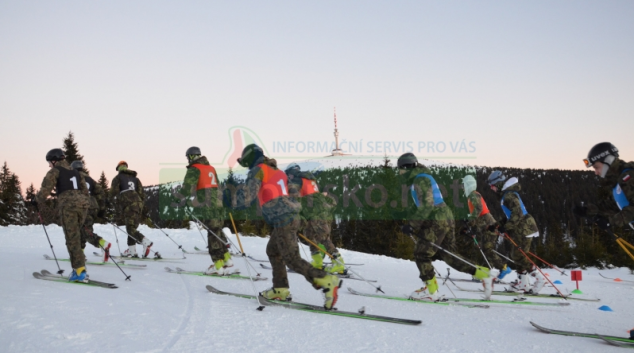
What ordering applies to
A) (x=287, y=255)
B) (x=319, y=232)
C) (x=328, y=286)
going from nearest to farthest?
1. (x=328, y=286)
2. (x=287, y=255)
3. (x=319, y=232)

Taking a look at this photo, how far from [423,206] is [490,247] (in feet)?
12.3

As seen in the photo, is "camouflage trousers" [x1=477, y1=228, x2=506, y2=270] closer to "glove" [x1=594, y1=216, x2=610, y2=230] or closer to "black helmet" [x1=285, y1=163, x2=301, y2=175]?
"black helmet" [x1=285, y1=163, x2=301, y2=175]

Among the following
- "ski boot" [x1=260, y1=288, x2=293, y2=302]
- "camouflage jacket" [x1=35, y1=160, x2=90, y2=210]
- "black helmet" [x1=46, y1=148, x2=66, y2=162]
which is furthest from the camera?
"black helmet" [x1=46, y1=148, x2=66, y2=162]

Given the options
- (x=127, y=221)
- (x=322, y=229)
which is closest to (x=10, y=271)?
(x=127, y=221)

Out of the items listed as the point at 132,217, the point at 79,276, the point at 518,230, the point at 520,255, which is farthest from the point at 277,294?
the point at 132,217

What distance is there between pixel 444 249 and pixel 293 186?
13.3 ft

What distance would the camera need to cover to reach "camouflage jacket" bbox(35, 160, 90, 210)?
7253 millimetres

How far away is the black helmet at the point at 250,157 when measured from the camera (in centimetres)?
582

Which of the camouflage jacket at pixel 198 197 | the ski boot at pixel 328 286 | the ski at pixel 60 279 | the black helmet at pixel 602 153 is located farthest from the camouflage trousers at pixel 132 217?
the black helmet at pixel 602 153

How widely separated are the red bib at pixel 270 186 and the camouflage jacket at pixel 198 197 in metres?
3.03

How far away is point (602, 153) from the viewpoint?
4727 millimetres

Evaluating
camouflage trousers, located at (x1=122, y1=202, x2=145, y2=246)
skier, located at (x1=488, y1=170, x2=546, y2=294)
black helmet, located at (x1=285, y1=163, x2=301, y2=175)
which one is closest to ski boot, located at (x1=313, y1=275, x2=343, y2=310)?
skier, located at (x1=488, y1=170, x2=546, y2=294)

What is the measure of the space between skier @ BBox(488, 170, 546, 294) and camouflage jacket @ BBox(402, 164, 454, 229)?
77.2 inches

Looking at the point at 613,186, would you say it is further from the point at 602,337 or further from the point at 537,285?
the point at 537,285
